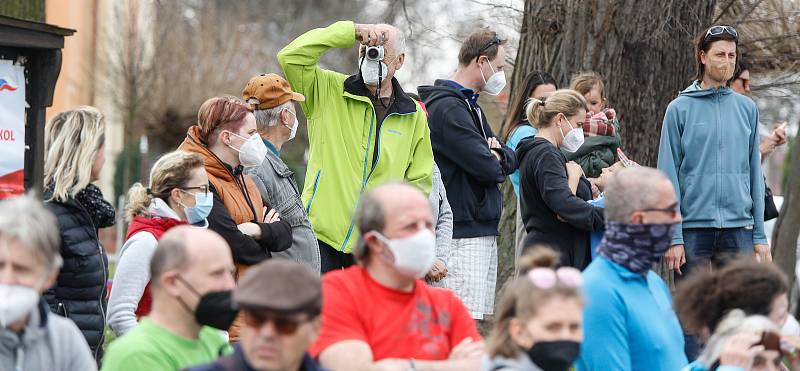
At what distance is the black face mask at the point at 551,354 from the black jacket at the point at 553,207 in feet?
9.72

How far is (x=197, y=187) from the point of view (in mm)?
6332

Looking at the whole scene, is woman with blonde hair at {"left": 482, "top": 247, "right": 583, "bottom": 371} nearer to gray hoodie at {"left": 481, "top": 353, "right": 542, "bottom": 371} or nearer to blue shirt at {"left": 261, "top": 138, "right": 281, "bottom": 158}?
gray hoodie at {"left": 481, "top": 353, "right": 542, "bottom": 371}

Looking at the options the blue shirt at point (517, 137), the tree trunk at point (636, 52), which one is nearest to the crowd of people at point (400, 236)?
the blue shirt at point (517, 137)

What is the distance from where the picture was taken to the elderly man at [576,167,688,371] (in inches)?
214

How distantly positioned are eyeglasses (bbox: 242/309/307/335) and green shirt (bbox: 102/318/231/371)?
2.16 ft

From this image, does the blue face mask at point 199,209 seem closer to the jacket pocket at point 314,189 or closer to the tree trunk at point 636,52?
the jacket pocket at point 314,189

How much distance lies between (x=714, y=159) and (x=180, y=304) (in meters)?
4.46

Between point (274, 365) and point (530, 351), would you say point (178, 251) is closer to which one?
point (274, 365)

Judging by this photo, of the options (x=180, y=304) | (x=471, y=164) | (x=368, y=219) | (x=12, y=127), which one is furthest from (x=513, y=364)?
(x=12, y=127)

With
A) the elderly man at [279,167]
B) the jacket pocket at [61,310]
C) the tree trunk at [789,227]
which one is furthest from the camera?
the tree trunk at [789,227]

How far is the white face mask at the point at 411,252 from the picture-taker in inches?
192

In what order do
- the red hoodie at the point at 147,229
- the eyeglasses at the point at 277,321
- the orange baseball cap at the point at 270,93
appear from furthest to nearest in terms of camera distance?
the orange baseball cap at the point at 270,93, the red hoodie at the point at 147,229, the eyeglasses at the point at 277,321

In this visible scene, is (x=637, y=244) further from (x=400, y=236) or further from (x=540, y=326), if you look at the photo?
(x=400, y=236)

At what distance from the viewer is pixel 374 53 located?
757 cm
